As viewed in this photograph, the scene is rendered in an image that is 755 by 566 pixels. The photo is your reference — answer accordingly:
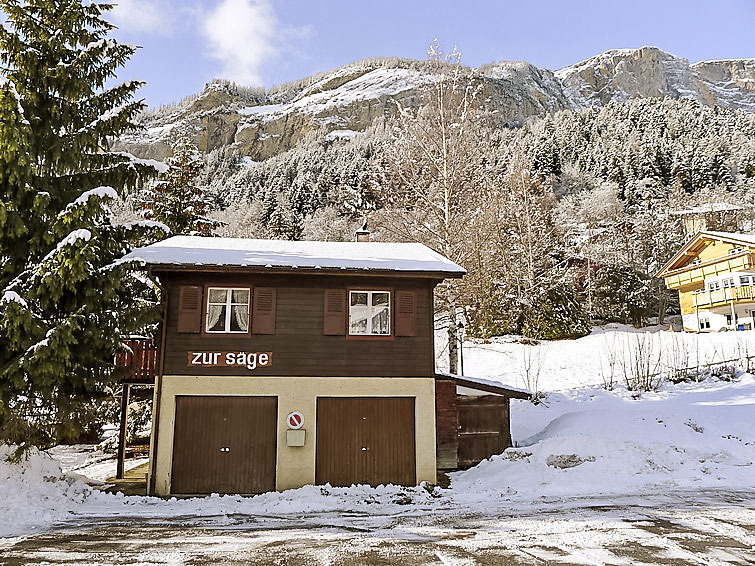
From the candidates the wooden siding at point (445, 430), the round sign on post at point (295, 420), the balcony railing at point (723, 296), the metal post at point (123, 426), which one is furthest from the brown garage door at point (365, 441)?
the balcony railing at point (723, 296)

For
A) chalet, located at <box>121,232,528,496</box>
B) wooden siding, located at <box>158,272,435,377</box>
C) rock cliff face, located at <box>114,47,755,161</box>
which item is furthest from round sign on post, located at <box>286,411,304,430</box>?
rock cliff face, located at <box>114,47,755,161</box>

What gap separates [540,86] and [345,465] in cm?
14415

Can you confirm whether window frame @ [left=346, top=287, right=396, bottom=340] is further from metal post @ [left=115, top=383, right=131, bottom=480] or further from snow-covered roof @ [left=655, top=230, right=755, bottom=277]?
snow-covered roof @ [left=655, top=230, right=755, bottom=277]

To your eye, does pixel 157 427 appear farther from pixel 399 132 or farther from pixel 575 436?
pixel 399 132

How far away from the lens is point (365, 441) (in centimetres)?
1628

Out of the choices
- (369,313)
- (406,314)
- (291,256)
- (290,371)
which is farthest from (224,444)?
(406,314)

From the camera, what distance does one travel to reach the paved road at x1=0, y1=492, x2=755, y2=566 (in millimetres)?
8977

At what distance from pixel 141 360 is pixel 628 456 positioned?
14489 millimetres

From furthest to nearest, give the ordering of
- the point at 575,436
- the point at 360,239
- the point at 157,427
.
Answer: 1. the point at 360,239
2. the point at 575,436
3. the point at 157,427

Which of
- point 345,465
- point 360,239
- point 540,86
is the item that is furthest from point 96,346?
point 540,86

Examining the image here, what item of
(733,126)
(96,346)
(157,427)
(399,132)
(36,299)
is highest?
(733,126)

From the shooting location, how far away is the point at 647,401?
23.3 metres

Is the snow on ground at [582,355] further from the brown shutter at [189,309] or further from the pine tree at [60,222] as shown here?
the pine tree at [60,222]

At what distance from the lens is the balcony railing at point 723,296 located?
3872cm
